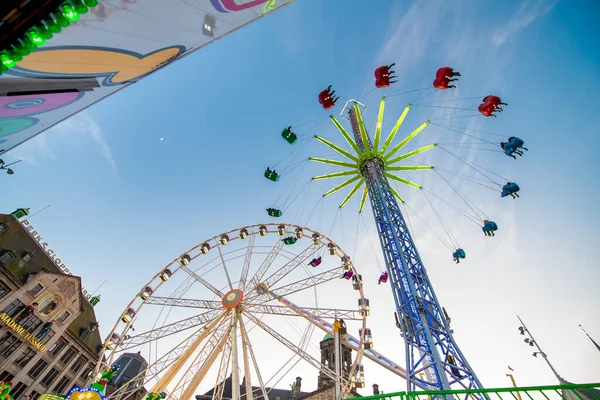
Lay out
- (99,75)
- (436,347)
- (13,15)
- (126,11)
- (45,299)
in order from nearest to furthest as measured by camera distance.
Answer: (13,15), (126,11), (99,75), (436,347), (45,299)

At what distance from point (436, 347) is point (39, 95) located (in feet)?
40.8

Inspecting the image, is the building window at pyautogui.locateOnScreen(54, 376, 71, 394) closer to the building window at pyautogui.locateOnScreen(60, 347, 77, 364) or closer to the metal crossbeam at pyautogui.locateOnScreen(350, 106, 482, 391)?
the building window at pyautogui.locateOnScreen(60, 347, 77, 364)

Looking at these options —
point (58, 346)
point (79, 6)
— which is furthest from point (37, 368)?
point (79, 6)

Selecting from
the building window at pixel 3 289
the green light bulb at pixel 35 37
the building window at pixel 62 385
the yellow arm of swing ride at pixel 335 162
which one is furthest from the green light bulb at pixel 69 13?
the building window at pixel 62 385

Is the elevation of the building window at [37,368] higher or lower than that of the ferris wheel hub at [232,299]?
lower

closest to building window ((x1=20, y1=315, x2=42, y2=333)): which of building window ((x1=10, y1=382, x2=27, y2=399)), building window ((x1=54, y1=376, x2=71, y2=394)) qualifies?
building window ((x1=10, y1=382, x2=27, y2=399))

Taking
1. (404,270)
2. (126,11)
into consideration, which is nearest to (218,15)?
(126,11)

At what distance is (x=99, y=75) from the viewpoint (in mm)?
6629

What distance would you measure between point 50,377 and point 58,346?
2874mm

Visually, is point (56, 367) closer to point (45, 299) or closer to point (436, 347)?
point (45, 299)

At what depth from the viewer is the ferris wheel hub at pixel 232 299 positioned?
17766mm

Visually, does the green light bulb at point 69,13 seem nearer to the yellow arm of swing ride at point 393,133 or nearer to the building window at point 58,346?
the yellow arm of swing ride at point 393,133

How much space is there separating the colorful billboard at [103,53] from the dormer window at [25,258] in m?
28.7

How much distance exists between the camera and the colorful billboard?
5.08 meters
